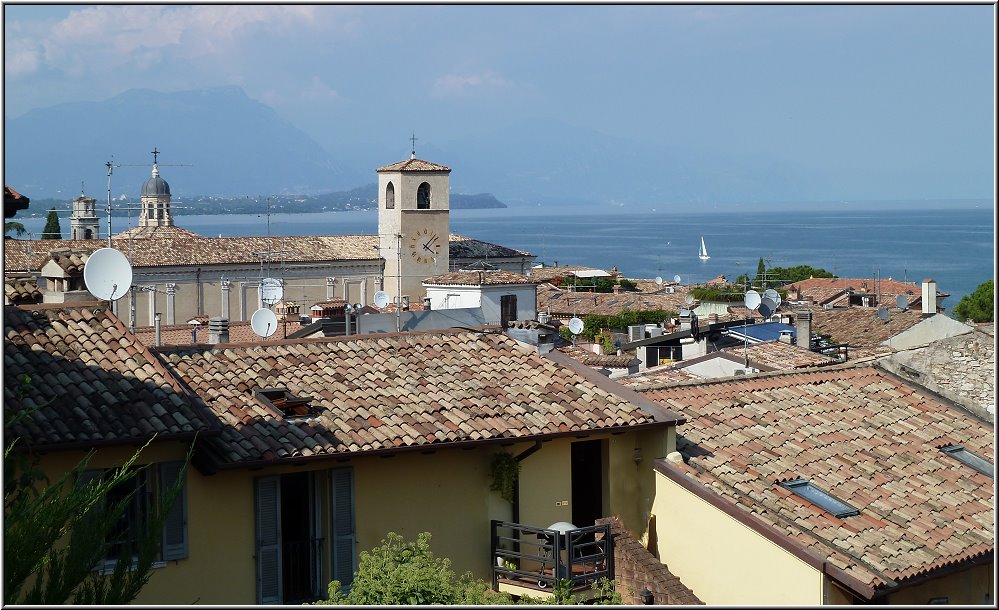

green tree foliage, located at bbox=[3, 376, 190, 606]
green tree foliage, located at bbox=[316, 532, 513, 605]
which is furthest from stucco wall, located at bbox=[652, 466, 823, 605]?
green tree foliage, located at bbox=[3, 376, 190, 606]

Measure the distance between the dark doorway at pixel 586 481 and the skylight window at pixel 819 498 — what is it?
159cm

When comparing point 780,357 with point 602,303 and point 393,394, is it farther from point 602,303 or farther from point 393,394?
point 602,303

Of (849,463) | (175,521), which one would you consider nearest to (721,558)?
(849,463)

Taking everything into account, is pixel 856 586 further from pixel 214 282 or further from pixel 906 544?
pixel 214 282

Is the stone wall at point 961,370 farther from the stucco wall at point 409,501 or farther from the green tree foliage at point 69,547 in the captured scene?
the green tree foliage at point 69,547


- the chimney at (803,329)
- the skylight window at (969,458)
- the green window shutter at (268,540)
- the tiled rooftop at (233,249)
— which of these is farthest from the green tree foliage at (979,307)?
the green window shutter at (268,540)

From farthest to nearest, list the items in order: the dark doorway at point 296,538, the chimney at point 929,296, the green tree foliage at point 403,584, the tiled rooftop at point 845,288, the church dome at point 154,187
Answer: the church dome at point 154,187
the tiled rooftop at point 845,288
the chimney at point 929,296
the dark doorway at point 296,538
the green tree foliage at point 403,584

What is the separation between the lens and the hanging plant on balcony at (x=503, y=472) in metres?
9.89

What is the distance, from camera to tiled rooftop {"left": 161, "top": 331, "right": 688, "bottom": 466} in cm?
930

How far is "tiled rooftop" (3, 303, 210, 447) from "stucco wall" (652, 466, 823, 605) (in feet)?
13.0

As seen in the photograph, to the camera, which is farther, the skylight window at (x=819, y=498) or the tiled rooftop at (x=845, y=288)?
the tiled rooftop at (x=845, y=288)

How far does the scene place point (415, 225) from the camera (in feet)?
192

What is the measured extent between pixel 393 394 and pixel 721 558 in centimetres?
297

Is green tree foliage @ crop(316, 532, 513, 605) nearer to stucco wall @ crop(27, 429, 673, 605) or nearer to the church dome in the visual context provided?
stucco wall @ crop(27, 429, 673, 605)
